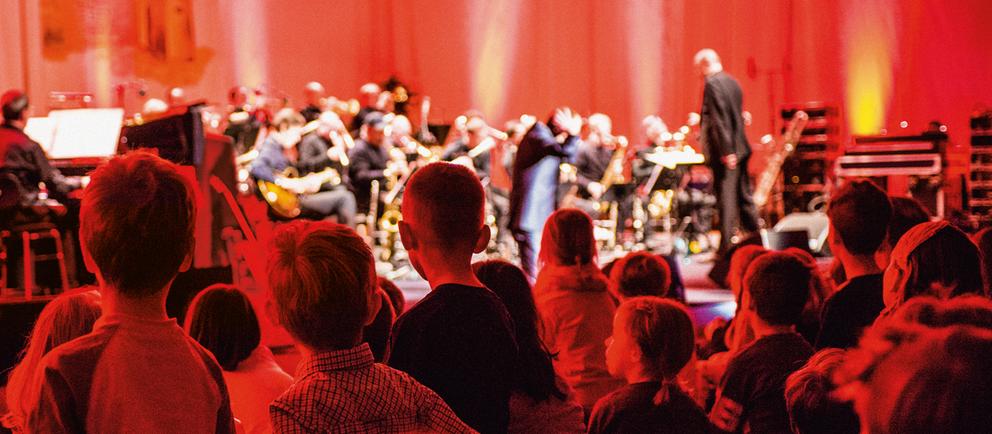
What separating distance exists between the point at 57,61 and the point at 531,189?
7.70 m

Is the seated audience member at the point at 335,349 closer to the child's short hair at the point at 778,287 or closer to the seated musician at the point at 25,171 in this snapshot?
the child's short hair at the point at 778,287

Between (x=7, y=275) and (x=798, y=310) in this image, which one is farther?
(x=7, y=275)

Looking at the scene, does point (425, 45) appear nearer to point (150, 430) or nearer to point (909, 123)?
point (909, 123)

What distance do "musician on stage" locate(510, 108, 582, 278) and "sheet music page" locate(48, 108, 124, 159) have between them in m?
2.88

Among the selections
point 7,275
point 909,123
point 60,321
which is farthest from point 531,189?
point 909,123

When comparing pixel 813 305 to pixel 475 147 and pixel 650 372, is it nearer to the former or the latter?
pixel 650 372

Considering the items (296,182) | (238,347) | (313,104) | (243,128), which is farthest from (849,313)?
(313,104)

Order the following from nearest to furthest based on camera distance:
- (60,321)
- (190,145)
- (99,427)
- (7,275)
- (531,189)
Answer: (99,427)
(60,321)
(190,145)
(531,189)
(7,275)

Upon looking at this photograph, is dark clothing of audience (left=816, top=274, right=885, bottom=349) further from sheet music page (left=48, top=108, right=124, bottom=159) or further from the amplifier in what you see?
the amplifier

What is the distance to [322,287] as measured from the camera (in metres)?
1.56

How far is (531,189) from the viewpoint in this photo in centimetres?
736

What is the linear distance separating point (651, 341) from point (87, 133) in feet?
20.6

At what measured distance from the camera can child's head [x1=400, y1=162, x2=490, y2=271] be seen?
2.03 meters

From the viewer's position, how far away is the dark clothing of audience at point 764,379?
2531 mm
